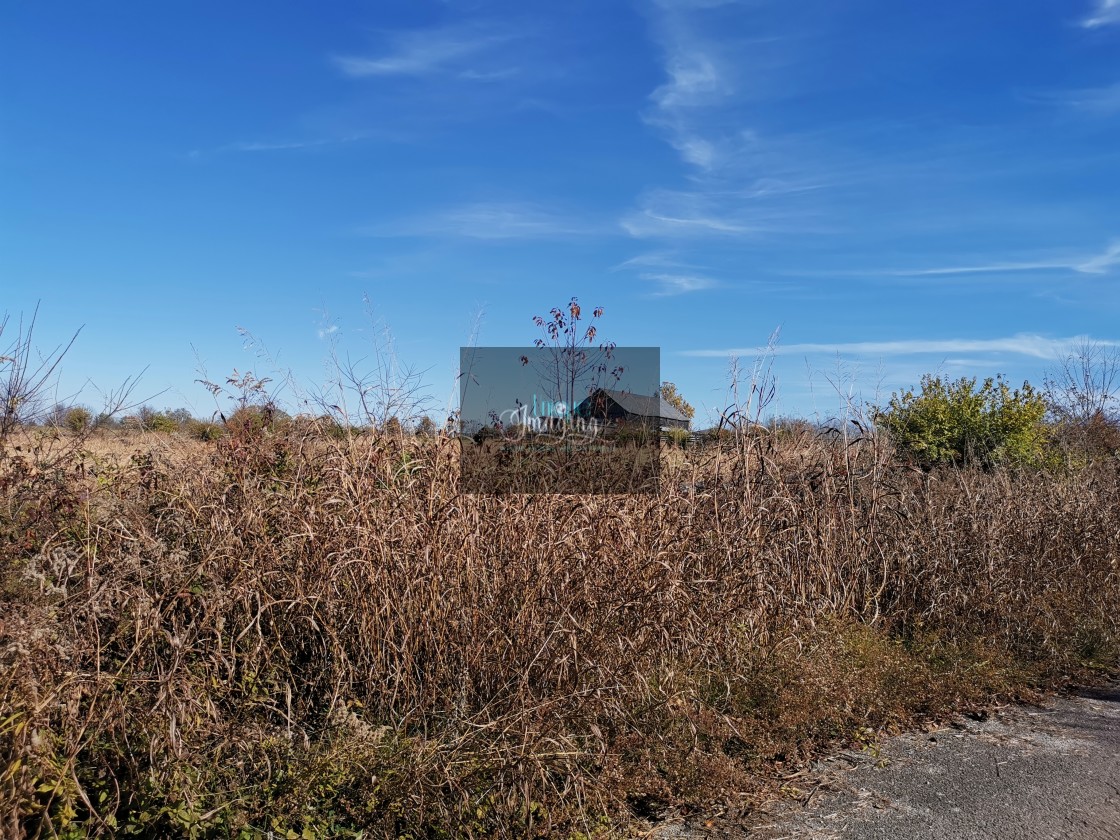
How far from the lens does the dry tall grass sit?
11.3 ft

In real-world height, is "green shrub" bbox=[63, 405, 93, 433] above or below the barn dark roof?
below

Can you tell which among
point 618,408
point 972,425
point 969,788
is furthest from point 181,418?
point 972,425

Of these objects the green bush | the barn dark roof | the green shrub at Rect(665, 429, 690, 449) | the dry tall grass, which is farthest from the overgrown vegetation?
the green bush

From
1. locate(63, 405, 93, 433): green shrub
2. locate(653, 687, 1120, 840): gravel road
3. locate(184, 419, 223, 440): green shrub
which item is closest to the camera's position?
locate(653, 687, 1120, 840): gravel road

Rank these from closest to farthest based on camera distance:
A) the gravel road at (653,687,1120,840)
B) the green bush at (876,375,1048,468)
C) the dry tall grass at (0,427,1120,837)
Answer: the dry tall grass at (0,427,1120,837) → the gravel road at (653,687,1120,840) → the green bush at (876,375,1048,468)

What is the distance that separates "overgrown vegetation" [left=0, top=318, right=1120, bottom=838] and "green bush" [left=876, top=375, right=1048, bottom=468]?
31.3ft

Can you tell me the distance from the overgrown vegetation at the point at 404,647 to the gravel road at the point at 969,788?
0.21 meters

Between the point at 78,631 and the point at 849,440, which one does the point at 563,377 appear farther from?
the point at 78,631

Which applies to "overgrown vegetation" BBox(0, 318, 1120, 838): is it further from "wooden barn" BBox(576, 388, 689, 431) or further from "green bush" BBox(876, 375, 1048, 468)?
"green bush" BBox(876, 375, 1048, 468)

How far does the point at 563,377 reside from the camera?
10.9 metres

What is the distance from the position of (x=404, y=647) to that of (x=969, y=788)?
2981 millimetres

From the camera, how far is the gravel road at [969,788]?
3932 millimetres

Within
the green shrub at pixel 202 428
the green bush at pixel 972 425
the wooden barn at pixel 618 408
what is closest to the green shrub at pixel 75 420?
the green shrub at pixel 202 428

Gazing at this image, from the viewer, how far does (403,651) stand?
4.06 meters
